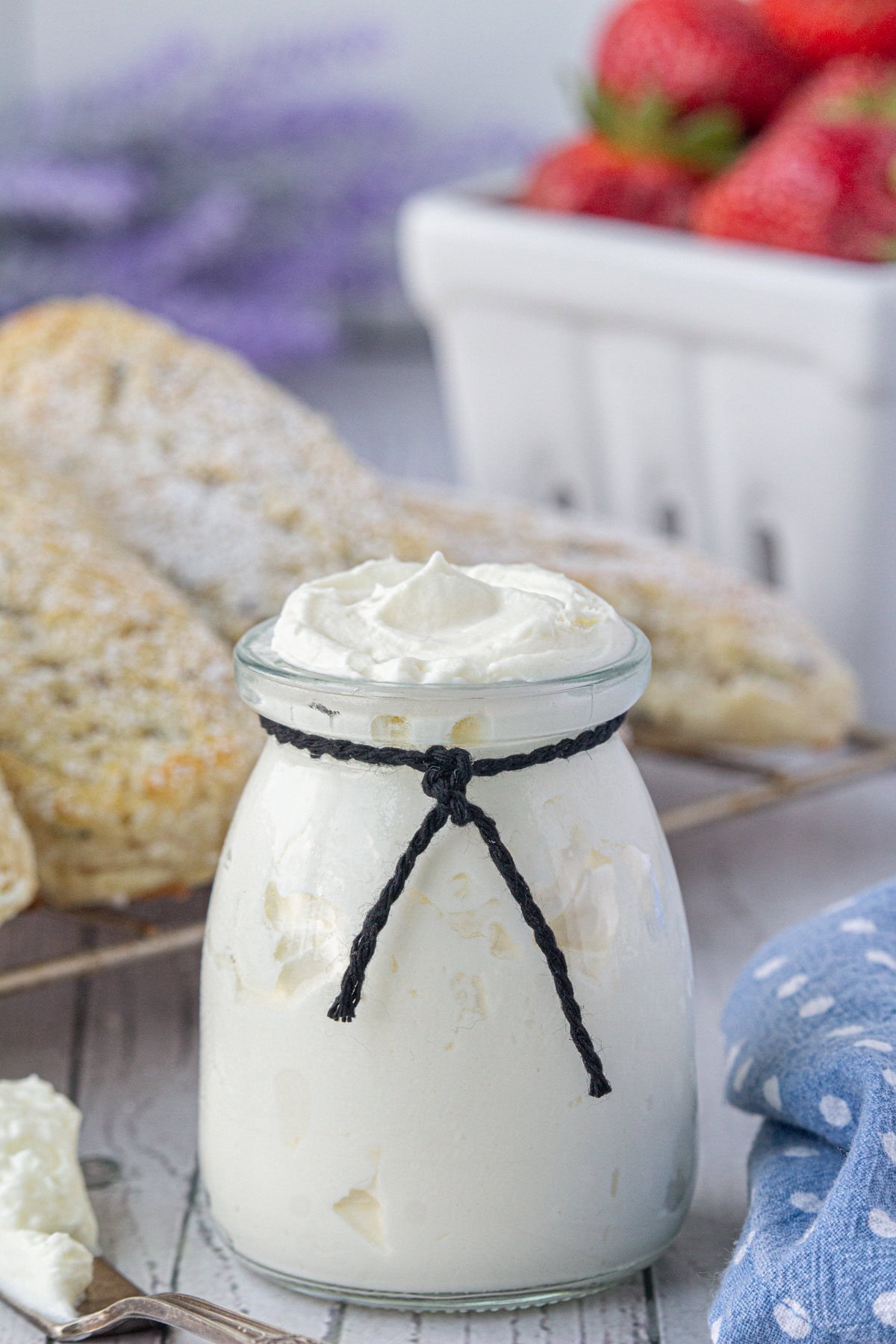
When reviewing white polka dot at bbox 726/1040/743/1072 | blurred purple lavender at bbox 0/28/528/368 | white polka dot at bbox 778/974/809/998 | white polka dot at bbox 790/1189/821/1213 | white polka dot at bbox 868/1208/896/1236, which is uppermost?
white polka dot at bbox 868/1208/896/1236

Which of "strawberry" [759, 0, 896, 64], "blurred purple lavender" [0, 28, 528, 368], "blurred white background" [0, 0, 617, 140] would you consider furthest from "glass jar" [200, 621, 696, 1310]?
"blurred white background" [0, 0, 617, 140]

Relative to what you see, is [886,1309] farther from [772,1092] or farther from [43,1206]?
[43,1206]

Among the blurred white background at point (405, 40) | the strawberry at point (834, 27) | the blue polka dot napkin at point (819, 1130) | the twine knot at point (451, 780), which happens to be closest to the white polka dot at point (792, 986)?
the blue polka dot napkin at point (819, 1130)

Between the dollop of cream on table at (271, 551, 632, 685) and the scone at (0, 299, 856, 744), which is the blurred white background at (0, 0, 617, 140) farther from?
the dollop of cream on table at (271, 551, 632, 685)

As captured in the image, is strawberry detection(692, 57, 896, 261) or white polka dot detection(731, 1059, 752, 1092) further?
strawberry detection(692, 57, 896, 261)

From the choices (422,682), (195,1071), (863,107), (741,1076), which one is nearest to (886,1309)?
(741,1076)

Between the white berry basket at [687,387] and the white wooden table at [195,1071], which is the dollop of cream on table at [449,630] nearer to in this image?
the white wooden table at [195,1071]

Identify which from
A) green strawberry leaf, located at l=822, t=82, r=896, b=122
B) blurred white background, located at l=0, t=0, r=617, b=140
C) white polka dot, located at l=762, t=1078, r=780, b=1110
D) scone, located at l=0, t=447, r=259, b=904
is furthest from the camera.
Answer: blurred white background, located at l=0, t=0, r=617, b=140

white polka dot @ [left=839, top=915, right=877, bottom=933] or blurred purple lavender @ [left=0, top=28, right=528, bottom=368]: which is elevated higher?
white polka dot @ [left=839, top=915, right=877, bottom=933]

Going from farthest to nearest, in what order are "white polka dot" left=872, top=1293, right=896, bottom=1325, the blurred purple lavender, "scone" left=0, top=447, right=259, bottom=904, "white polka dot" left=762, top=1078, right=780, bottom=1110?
1. the blurred purple lavender
2. "scone" left=0, top=447, right=259, bottom=904
3. "white polka dot" left=762, top=1078, right=780, bottom=1110
4. "white polka dot" left=872, top=1293, right=896, bottom=1325
